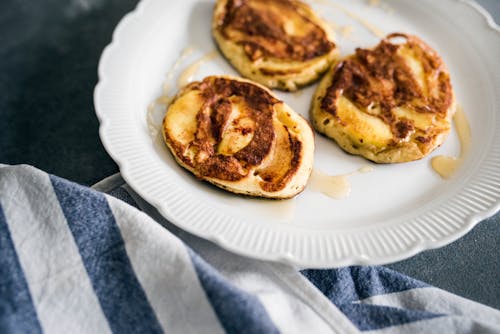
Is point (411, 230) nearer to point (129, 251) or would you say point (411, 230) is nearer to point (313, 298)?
point (313, 298)

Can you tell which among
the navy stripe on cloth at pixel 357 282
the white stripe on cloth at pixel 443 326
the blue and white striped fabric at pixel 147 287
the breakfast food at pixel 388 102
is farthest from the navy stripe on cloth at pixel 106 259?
the breakfast food at pixel 388 102

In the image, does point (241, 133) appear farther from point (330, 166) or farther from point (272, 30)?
point (272, 30)

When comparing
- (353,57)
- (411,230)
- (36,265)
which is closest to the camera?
(36,265)

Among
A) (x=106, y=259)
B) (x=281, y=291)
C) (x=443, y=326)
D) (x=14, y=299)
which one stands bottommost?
(x=14, y=299)

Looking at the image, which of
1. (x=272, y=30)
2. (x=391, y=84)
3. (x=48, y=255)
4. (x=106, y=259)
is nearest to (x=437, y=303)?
(x=391, y=84)

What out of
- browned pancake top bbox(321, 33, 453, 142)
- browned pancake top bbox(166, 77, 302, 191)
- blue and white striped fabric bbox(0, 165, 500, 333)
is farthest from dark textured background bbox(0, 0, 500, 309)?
browned pancake top bbox(321, 33, 453, 142)

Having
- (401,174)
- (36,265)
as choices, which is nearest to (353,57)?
(401,174)
